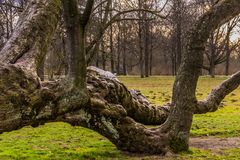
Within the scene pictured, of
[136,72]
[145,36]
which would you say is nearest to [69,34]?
[145,36]

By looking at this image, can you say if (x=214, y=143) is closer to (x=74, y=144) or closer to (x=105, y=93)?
(x=74, y=144)

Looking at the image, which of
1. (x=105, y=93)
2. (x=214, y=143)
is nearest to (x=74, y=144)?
(x=105, y=93)

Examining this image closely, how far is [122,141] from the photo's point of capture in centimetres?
871

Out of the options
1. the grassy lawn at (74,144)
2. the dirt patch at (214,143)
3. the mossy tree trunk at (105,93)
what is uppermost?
the mossy tree trunk at (105,93)

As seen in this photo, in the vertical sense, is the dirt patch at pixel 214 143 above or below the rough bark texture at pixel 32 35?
below

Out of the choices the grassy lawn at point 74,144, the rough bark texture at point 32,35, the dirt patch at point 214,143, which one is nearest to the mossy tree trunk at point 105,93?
the rough bark texture at point 32,35

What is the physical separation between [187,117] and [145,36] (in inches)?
2074

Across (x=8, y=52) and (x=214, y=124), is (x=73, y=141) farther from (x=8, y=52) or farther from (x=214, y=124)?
(x=214, y=124)

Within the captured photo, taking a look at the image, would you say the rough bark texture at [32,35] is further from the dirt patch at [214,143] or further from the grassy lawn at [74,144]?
the dirt patch at [214,143]

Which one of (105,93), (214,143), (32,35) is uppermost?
(32,35)

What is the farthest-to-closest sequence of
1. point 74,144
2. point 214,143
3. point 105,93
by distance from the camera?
point 214,143, point 74,144, point 105,93

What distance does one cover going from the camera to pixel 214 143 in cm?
1031

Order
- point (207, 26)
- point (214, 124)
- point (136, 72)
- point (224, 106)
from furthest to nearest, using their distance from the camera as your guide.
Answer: point (136, 72) < point (224, 106) < point (214, 124) < point (207, 26)

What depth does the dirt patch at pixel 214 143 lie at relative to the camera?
9.79 metres
